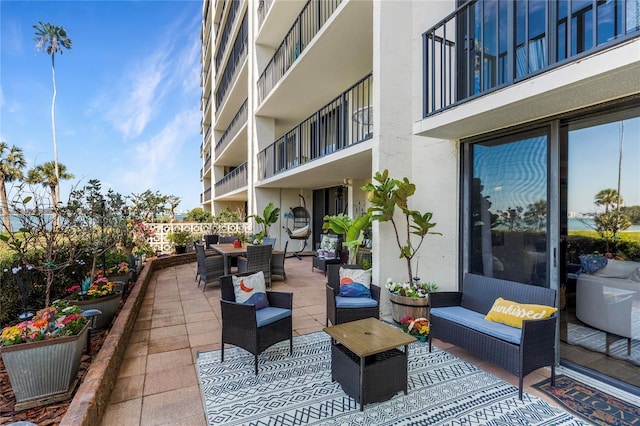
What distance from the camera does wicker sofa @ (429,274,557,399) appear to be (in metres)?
2.99

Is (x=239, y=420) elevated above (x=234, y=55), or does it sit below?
below

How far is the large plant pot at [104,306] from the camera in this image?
4340 mm

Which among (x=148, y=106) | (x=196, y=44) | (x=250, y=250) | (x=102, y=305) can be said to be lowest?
(x=102, y=305)

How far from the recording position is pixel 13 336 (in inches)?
111

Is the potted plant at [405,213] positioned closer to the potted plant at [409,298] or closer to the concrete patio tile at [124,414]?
the potted plant at [409,298]

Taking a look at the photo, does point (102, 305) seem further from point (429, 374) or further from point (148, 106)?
point (148, 106)

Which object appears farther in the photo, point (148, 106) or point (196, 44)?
point (196, 44)

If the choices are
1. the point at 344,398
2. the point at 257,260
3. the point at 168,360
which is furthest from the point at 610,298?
the point at 257,260

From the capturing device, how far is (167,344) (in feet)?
13.8

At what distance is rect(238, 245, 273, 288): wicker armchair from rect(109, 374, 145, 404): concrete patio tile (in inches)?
145

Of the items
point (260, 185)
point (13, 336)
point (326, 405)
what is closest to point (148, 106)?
point (260, 185)

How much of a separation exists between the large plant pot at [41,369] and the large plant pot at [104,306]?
5.35 feet

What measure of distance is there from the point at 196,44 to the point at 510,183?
133 ft

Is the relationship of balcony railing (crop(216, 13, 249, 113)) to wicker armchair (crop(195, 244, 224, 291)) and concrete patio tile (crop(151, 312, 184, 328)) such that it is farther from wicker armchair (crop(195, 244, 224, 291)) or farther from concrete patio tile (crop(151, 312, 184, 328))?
concrete patio tile (crop(151, 312, 184, 328))
